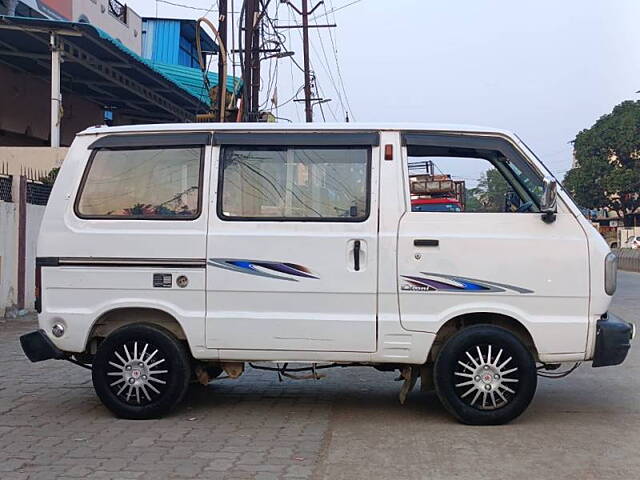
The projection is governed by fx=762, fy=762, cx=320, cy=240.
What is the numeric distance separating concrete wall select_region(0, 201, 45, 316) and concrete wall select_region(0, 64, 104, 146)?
358 inches

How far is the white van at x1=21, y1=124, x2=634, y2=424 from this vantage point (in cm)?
582

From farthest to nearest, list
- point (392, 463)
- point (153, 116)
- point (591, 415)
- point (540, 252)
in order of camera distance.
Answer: point (153, 116) → point (591, 415) → point (540, 252) → point (392, 463)

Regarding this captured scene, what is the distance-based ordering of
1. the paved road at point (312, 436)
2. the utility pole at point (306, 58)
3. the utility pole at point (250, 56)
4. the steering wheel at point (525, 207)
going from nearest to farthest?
the paved road at point (312, 436), the steering wheel at point (525, 207), the utility pole at point (250, 56), the utility pole at point (306, 58)

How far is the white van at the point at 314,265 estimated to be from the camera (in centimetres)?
582

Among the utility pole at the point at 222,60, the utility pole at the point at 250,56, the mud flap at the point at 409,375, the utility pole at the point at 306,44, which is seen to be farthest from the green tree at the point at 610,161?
the mud flap at the point at 409,375

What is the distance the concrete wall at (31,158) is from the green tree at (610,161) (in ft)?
139

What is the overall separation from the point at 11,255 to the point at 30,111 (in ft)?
41.3

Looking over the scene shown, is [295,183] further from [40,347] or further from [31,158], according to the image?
[31,158]

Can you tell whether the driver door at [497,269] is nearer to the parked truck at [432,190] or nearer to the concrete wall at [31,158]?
the parked truck at [432,190]

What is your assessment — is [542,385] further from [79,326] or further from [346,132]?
[79,326]

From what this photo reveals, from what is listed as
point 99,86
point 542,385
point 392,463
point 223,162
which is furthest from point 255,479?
point 99,86

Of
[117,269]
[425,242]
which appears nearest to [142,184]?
[117,269]

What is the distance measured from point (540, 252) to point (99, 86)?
1889cm

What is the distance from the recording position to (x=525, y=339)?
6.02 meters
